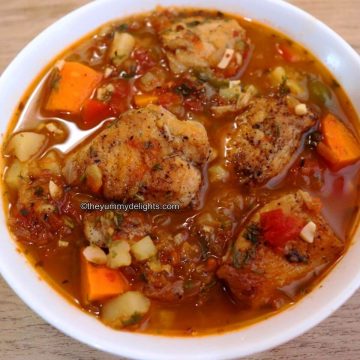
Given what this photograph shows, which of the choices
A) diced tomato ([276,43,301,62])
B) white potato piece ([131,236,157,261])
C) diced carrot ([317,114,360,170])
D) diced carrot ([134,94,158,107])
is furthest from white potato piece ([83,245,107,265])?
diced tomato ([276,43,301,62])

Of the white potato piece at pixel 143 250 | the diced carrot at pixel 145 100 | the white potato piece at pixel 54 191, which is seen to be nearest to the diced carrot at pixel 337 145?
the diced carrot at pixel 145 100

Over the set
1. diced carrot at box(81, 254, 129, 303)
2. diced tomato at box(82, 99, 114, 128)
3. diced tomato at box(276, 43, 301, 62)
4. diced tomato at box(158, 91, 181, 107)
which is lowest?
diced carrot at box(81, 254, 129, 303)

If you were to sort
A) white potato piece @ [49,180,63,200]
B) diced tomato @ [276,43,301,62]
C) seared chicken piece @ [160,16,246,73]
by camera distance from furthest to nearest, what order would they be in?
1. diced tomato @ [276,43,301,62]
2. seared chicken piece @ [160,16,246,73]
3. white potato piece @ [49,180,63,200]

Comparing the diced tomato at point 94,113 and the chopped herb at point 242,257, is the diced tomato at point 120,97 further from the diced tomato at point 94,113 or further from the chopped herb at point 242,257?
the chopped herb at point 242,257

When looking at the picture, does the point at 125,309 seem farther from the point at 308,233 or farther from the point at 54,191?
the point at 308,233

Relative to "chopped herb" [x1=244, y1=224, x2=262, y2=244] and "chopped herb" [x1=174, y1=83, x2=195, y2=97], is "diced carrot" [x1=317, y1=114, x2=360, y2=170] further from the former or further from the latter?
"chopped herb" [x1=174, y1=83, x2=195, y2=97]
